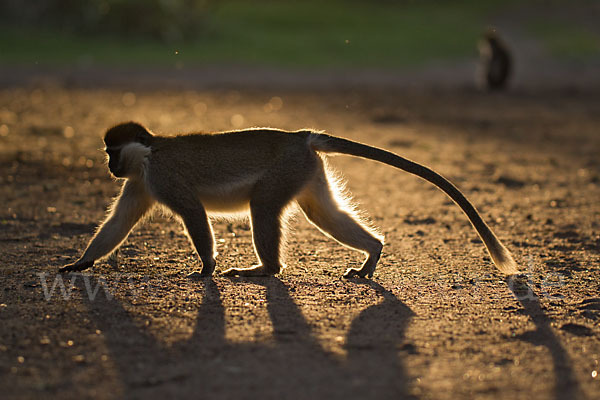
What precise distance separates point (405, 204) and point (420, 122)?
675cm

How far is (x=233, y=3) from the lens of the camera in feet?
151

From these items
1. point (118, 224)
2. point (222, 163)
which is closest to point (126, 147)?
point (118, 224)

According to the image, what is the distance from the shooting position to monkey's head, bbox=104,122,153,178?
19.6ft

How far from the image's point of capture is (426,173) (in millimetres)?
6090

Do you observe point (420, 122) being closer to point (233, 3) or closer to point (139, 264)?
point (139, 264)

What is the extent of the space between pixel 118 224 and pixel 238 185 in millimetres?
962

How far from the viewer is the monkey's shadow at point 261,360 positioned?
402 centimetres

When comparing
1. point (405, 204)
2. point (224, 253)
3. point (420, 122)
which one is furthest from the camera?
point (420, 122)

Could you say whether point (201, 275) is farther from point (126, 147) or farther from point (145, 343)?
point (145, 343)

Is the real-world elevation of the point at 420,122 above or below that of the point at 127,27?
below

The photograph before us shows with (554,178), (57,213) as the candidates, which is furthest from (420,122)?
(57,213)

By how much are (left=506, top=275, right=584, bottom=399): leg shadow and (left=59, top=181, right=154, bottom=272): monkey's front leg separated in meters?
2.82

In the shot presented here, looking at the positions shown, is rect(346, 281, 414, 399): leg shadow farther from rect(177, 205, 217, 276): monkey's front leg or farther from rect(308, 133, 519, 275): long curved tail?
rect(177, 205, 217, 276): monkey's front leg

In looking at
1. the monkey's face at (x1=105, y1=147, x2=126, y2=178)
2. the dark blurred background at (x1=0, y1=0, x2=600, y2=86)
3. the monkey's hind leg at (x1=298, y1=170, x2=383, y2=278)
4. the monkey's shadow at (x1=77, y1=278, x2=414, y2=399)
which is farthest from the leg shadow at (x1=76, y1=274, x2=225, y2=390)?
the dark blurred background at (x1=0, y1=0, x2=600, y2=86)
